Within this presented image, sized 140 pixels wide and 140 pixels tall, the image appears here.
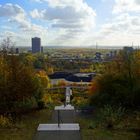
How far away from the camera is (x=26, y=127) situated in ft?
46.8

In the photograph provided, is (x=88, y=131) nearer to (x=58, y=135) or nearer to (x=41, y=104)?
(x=58, y=135)

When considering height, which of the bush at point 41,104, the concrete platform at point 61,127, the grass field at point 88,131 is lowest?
the bush at point 41,104

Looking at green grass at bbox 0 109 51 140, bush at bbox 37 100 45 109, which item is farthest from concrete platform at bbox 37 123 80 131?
bush at bbox 37 100 45 109

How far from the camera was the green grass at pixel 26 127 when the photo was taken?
495 inches

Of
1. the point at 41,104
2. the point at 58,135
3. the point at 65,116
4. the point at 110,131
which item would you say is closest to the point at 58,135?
the point at 58,135

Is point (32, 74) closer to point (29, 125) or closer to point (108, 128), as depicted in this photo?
point (29, 125)

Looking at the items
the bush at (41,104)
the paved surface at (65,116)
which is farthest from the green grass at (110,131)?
the bush at (41,104)

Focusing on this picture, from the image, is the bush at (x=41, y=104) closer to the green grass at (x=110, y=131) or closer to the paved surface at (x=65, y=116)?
the paved surface at (x=65, y=116)

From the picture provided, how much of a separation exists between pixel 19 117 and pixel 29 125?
7.18 feet

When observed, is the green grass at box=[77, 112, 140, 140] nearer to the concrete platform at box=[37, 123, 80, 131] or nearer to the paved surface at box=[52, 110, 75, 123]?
the concrete platform at box=[37, 123, 80, 131]

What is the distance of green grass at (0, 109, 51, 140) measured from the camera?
12.6m

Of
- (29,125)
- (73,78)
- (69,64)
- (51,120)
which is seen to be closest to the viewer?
(29,125)

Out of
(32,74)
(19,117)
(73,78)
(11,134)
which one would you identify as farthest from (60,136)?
→ (73,78)

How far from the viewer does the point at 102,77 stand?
2039 cm
